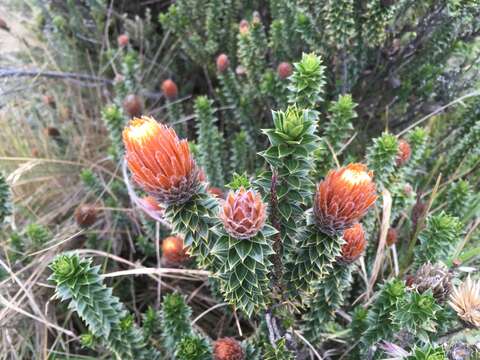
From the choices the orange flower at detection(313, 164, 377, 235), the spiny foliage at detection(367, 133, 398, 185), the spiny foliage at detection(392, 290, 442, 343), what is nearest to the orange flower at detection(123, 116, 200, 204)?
the orange flower at detection(313, 164, 377, 235)

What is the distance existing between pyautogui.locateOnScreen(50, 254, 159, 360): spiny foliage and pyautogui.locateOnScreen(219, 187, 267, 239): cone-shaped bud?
58cm

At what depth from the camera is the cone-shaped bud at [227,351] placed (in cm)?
153

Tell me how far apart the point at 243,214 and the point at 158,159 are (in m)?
0.25

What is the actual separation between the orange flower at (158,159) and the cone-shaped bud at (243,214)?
0.14m

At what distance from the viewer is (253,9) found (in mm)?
2977

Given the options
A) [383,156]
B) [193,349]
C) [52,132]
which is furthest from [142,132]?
[52,132]

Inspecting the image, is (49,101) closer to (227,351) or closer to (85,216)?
(85,216)

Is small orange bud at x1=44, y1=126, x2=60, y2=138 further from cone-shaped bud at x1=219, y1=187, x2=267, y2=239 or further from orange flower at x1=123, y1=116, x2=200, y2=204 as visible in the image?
cone-shaped bud at x1=219, y1=187, x2=267, y2=239

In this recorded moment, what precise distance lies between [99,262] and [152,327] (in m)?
0.76

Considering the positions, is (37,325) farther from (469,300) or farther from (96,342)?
(469,300)

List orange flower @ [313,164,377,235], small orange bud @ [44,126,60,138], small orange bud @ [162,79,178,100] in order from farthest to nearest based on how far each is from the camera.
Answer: small orange bud @ [44,126,60,138] → small orange bud @ [162,79,178,100] → orange flower @ [313,164,377,235]

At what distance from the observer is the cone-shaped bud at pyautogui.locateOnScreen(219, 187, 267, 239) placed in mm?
1131

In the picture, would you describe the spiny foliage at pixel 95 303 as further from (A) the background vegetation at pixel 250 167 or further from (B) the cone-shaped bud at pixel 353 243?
(B) the cone-shaped bud at pixel 353 243

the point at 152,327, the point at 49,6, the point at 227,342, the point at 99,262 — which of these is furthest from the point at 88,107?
the point at 227,342
